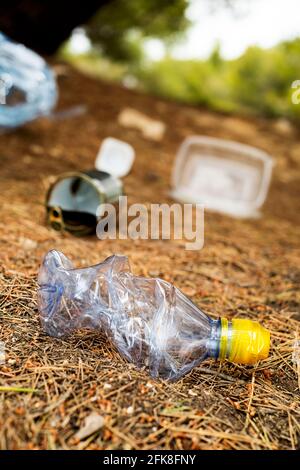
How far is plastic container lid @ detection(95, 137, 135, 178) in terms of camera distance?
134 inches

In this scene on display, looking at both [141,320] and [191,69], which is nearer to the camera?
[141,320]

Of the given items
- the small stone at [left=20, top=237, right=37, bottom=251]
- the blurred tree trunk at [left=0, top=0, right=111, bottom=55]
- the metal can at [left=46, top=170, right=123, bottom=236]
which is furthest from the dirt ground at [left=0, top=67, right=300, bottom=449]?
the blurred tree trunk at [left=0, top=0, right=111, bottom=55]

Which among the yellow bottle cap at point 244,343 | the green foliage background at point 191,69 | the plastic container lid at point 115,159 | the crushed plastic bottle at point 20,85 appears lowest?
the yellow bottle cap at point 244,343

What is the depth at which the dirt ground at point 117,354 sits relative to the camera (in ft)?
4.78

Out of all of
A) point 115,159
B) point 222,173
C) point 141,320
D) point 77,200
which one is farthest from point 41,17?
point 141,320

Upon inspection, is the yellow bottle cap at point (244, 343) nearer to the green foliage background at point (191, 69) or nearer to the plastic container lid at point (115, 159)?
the plastic container lid at point (115, 159)

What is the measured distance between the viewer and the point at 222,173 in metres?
4.23

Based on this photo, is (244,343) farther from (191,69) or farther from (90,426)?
(191,69)

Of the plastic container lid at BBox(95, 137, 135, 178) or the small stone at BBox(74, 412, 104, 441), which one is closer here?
the small stone at BBox(74, 412, 104, 441)

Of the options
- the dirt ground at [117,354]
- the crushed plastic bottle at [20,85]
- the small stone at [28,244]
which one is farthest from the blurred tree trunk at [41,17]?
the small stone at [28,244]

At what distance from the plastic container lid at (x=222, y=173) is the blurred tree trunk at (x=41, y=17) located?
1632 millimetres

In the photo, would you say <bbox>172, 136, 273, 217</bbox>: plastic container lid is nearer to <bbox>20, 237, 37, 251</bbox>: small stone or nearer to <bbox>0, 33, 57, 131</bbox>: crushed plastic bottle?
<bbox>0, 33, 57, 131</bbox>: crushed plastic bottle

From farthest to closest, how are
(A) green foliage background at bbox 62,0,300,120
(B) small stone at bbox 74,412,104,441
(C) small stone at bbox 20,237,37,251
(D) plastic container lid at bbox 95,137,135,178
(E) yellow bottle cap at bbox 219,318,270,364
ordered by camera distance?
(A) green foliage background at bbox 62,0,300,120, (D) plastic container lid at bbox 95,137,135,178, (C) small stone at bbox 20,237,37,251, (E) yellow bottle cap at bbox 219,318,270,364, (B) small stone at bbox 74,412,104,441

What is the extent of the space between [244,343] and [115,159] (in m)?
2.06
